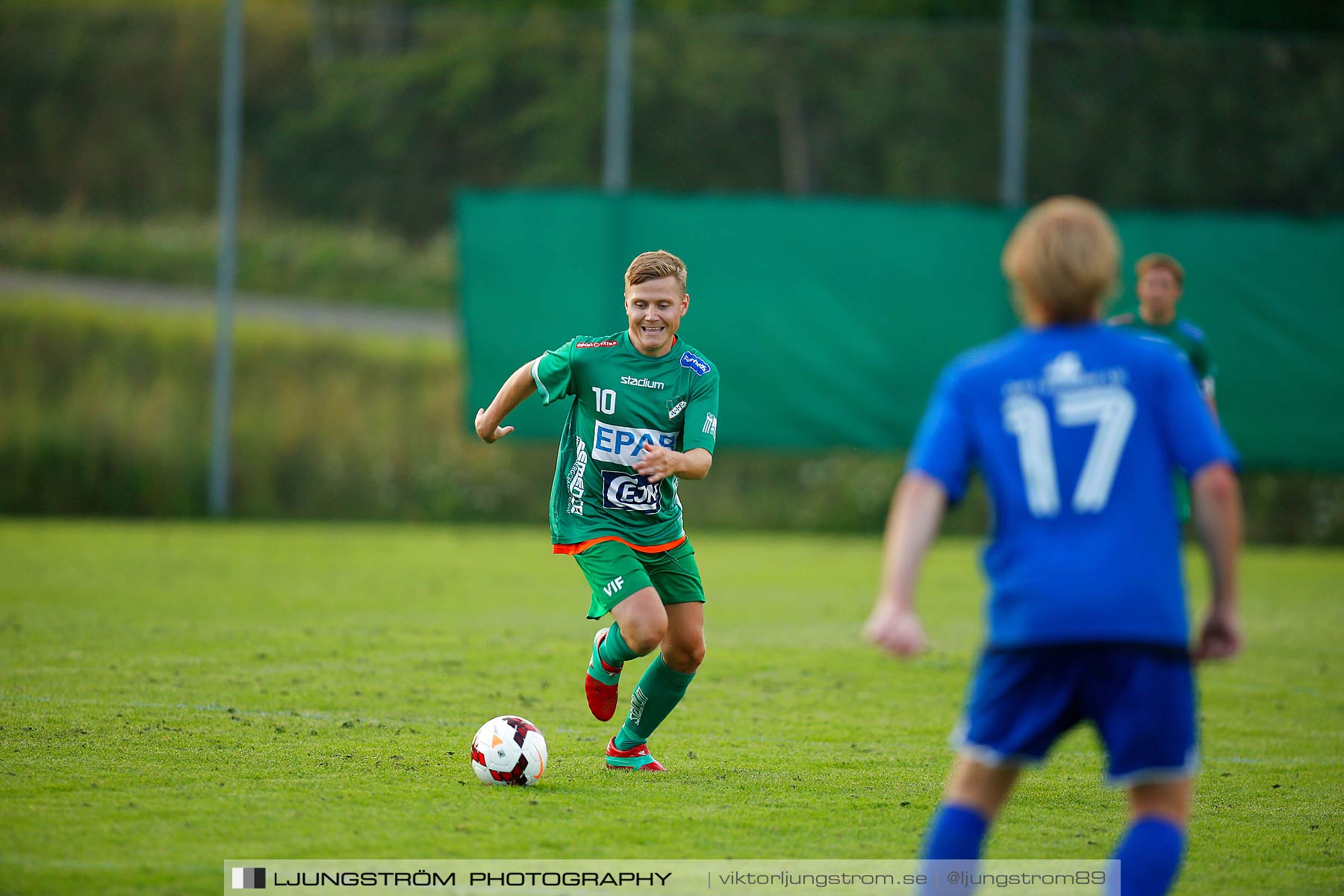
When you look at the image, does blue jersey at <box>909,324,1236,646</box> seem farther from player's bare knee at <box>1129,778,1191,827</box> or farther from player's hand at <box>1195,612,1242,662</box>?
player's bare knee at <box>1129,778,1191,827</box>

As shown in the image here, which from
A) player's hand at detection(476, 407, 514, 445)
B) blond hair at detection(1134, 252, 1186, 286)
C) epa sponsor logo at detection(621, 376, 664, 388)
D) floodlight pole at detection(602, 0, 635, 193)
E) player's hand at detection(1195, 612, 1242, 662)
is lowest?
player's hand at detection(1195, 612, 1242, 662)

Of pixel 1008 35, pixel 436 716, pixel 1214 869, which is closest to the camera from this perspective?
pixel 1214 869

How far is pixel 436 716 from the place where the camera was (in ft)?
20.6

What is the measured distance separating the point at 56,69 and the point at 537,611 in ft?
30.0

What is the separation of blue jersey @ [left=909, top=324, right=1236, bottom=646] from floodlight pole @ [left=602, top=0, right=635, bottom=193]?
38.1ft

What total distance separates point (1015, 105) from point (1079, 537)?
40.2ft

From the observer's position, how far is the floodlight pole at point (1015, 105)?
14.5 metres

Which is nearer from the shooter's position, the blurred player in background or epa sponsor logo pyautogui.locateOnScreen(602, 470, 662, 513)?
epa sponsor logo pyautogui.locateOnScreen(602, 470, 662, 513)

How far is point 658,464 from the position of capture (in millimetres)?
5082

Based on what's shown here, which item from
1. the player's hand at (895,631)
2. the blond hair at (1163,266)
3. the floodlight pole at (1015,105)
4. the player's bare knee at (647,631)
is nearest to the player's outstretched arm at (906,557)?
the player's hand at (895,631)

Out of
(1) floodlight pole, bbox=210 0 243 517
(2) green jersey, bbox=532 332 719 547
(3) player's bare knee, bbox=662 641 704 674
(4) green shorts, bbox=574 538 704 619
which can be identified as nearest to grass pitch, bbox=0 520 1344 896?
(3) player's bare knee, bbox=662 641 704 674

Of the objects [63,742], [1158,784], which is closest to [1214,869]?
[1158,784]

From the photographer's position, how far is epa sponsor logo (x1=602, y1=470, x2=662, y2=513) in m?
5.60

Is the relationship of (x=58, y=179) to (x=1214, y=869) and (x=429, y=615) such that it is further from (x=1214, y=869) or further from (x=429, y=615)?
(x=1214, y=869)
